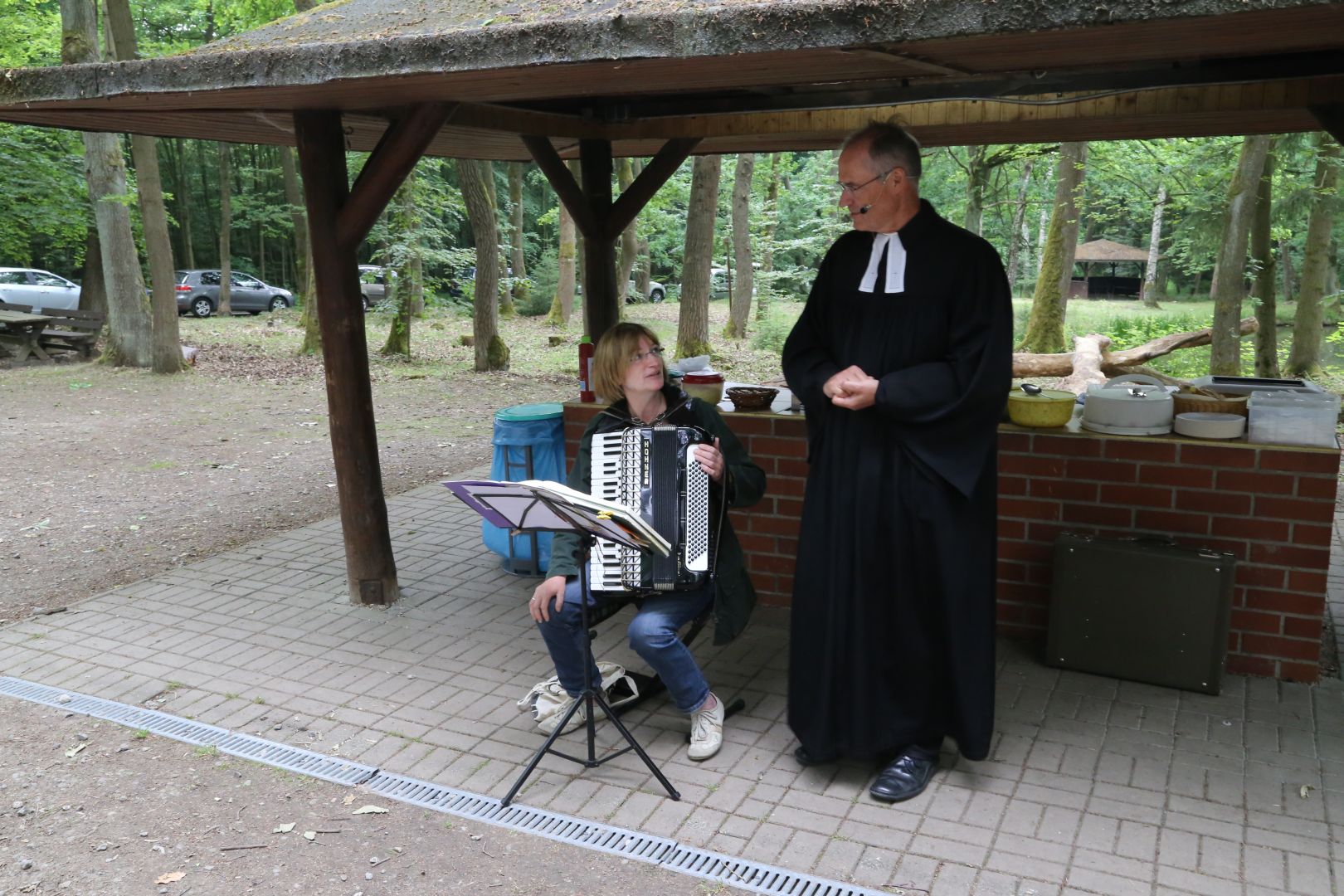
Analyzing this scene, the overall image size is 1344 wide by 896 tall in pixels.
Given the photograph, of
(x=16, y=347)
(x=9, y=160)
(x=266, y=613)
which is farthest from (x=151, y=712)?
(x=9, y=160)

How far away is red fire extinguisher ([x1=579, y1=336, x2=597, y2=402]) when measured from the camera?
590 cm

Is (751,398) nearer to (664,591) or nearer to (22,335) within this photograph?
(664,591)

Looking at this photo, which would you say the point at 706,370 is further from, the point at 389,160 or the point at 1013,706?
the point at 1013,706

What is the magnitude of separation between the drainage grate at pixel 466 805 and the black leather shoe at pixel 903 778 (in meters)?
0.51

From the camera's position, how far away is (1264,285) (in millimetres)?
13914

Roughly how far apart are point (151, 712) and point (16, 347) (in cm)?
1489

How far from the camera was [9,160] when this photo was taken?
712 inches

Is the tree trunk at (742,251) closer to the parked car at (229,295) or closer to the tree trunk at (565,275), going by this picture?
the tree trunk at (565,275)

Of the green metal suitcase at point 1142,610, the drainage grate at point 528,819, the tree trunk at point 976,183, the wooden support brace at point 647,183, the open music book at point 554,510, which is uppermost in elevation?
the tree trunk at point 976,183

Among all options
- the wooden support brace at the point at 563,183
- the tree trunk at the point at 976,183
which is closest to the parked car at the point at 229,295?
the tree trunk at the point at 976,183

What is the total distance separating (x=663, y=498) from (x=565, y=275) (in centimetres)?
1975

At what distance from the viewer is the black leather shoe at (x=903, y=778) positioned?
3535 millimetres

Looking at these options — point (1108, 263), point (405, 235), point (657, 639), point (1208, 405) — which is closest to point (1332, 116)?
point (1208, 405)

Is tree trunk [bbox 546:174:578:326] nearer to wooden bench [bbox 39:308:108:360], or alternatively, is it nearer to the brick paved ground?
wooden bench [bbox 39:308:108:360]
